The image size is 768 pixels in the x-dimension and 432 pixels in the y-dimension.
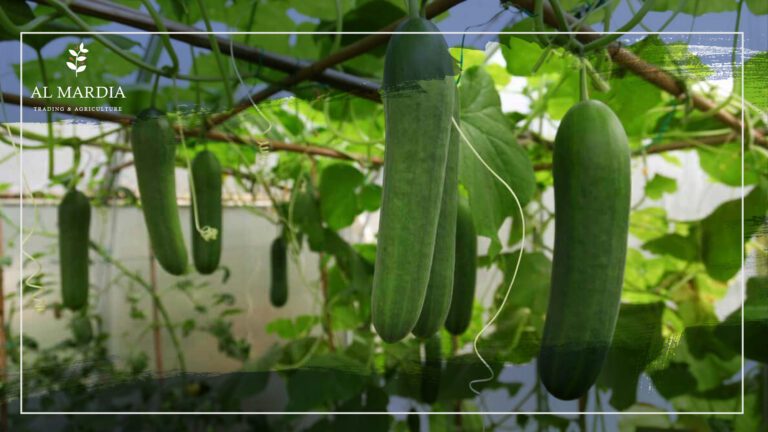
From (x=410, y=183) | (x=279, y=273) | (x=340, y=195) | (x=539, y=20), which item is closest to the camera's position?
(x=410, y=183)

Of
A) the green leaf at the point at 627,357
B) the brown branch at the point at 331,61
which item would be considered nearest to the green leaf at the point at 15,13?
the brown branch at the point at 331,61

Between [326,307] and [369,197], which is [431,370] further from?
[369,197]

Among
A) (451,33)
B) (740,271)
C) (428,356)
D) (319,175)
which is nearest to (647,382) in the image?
(740,271)

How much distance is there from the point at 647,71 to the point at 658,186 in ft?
1.14

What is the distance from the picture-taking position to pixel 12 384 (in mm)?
978

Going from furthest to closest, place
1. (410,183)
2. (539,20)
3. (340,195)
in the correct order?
(340,195) < (539,20) < (410,183)

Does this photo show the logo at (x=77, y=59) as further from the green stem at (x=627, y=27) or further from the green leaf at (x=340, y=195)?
the green stem at (x=627, y=27)

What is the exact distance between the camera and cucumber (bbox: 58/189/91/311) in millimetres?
950

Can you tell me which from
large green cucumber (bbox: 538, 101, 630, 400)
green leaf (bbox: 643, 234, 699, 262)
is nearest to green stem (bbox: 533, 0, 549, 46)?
large green cucumber (bbox: 538, 101, 630, 400)

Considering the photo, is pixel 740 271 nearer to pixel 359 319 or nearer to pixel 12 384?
pixel 359 319

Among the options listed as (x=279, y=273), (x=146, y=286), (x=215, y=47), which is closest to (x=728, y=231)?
(x=279, y=273)

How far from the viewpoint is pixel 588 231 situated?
2.35ft

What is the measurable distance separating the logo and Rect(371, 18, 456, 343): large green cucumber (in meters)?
0.52

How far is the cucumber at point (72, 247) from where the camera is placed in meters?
0.95
